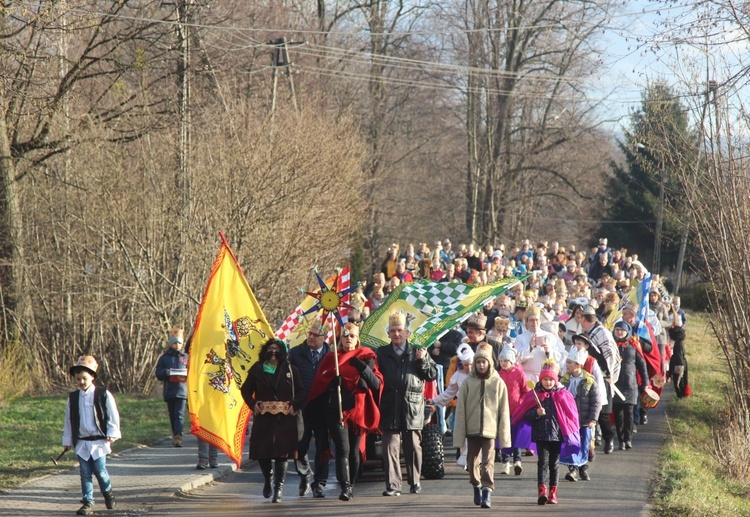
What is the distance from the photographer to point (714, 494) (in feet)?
36.8

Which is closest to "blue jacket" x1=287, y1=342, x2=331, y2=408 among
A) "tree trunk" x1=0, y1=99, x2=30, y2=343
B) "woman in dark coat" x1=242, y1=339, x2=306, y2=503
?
"woman in dark coat" x1=242, y1=339, x2=306, y2=503

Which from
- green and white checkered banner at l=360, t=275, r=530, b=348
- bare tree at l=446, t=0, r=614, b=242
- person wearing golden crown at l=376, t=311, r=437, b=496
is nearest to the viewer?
person wearing golden crown at l=376, t=311, r=437, b=496

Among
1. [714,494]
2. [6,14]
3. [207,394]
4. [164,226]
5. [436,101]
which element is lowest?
[714,494]

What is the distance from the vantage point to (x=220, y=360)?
1150 cm

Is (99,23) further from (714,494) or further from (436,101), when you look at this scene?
(436,101)

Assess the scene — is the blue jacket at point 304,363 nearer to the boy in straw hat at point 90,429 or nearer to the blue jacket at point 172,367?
the boy in straw hat at point 90,429

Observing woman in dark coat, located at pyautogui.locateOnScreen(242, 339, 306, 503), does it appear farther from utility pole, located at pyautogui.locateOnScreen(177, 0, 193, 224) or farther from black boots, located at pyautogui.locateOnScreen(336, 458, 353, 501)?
utility pole, located at pyautogui.locateOnScreen(177, 0, 193, 224)

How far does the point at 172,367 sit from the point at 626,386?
6011 mm

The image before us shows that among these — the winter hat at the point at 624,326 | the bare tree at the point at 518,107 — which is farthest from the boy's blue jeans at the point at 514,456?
the bare tree at the point at 518,107

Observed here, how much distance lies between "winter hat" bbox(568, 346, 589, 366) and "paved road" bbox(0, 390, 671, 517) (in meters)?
1.31

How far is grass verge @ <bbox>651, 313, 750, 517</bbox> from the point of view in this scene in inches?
409

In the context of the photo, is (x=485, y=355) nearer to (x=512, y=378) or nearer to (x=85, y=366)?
(x=512, y=378)

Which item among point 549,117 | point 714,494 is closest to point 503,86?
point 549,117

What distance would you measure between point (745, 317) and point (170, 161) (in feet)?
37.3
